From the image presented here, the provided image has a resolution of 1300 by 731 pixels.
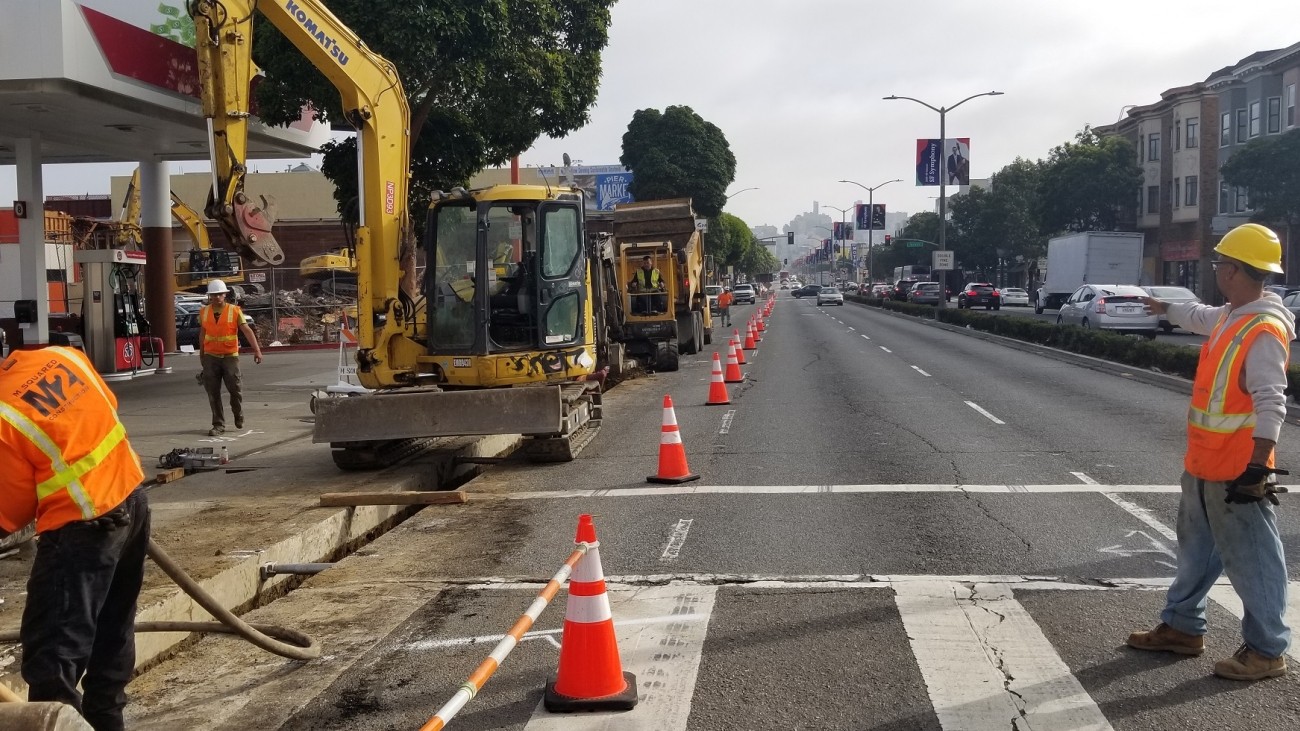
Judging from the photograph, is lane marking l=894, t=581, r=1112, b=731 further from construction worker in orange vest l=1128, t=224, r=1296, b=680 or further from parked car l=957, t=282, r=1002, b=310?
parked car l=957, t=282, r=1002, b=310

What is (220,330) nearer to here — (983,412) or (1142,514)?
(983,412)

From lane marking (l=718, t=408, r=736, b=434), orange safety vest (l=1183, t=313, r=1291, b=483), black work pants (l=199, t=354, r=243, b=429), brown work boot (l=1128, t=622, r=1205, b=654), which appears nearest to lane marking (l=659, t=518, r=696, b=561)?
brown work boot (l=1128, t=622, r=1205, b=654)

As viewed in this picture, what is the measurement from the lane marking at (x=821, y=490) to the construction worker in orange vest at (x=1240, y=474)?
4304 mm

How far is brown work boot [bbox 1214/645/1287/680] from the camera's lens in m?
5.24

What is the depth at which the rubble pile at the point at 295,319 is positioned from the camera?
35.0 m

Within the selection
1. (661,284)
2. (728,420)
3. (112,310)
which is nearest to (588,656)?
(728,420)

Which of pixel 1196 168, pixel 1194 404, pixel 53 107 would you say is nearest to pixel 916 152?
pixel 1196 168

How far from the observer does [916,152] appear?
46.1 m

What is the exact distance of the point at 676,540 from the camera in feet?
27.4

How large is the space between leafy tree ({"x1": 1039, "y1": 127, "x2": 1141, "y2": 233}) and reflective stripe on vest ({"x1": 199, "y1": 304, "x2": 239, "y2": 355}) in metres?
58.6

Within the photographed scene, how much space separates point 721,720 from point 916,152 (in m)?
43.5

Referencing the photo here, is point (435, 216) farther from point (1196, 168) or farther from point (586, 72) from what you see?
point (1196, 168)

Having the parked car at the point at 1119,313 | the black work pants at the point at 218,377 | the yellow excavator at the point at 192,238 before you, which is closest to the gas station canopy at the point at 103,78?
the yellow excavator at the point at 192,238

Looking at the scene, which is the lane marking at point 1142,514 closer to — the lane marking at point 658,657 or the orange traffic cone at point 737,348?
the lane marking at point 658,657
